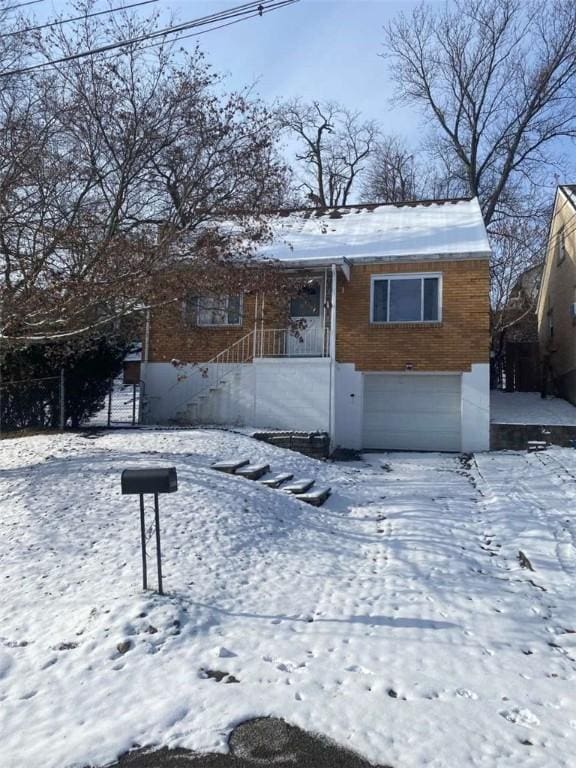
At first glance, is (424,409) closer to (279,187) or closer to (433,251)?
(433,251)

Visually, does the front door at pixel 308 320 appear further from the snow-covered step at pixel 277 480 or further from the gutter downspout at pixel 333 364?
the snow-covered step at pixel 277 480

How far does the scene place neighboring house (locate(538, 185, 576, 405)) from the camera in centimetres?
1833

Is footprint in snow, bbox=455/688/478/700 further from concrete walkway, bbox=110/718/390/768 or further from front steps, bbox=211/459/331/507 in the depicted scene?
front steps, bbox=211/459/331/507

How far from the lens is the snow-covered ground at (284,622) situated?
325 centimetres

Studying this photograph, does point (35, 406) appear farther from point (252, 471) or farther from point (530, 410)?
point (530, 410)

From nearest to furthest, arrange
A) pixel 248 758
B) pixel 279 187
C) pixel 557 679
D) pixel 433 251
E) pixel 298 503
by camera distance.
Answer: pixel 248 758 < pixel 557 679 < pixel 298 503 < pixel 279 187 < pixel 433 251

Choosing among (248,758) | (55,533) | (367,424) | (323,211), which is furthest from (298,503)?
(323,211)

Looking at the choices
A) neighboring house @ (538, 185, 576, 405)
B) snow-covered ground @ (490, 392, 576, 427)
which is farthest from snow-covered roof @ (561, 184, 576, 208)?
snow-covered ground @ (490, 392, 576, 427)

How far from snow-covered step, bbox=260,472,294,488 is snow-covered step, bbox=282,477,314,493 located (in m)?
0.13

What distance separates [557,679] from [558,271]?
763 inches

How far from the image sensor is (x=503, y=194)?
89.4 ft

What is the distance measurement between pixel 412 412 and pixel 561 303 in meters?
8.46

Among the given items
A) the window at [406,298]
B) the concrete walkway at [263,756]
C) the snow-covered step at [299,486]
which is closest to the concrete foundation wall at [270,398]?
the window at [406,298]

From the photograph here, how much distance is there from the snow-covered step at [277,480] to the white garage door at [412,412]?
19.0 feet
